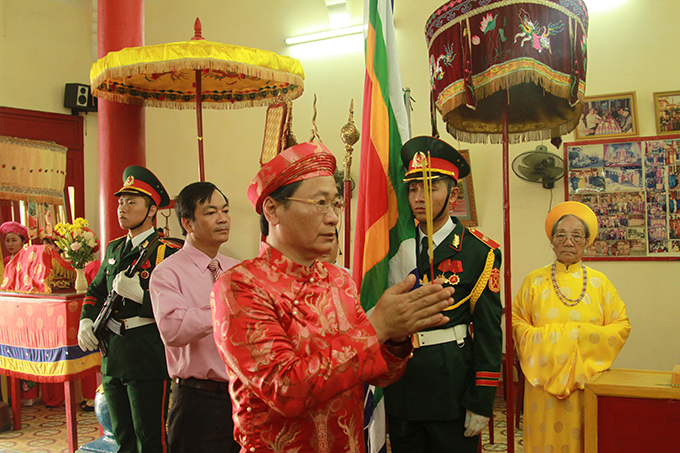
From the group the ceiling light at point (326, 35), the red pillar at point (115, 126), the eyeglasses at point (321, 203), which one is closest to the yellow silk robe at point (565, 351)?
the eyeglasses at point (321, 203)

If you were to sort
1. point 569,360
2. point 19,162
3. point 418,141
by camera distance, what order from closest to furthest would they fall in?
1. point 418,141
2. point 569,360
3. point 19,162

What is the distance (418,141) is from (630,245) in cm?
324

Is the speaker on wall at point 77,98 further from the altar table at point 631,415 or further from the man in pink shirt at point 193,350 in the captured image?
the altar table at point 631,415

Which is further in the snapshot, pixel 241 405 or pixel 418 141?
pixel 418 141

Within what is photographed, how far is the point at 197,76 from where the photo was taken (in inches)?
124

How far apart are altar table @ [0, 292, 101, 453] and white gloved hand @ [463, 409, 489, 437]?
9.74ft

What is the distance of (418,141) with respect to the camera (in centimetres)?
211

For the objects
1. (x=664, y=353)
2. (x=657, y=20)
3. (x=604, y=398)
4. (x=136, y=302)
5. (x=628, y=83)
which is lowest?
(x=664, y=353)

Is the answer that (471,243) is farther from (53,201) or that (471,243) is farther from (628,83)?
(53,201)

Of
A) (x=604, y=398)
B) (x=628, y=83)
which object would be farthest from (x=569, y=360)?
(x=628, y=83)

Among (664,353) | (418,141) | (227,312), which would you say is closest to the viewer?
(227,312)

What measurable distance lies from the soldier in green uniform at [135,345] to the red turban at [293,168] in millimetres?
1515

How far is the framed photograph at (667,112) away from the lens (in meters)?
4.34

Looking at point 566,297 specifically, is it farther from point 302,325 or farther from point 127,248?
point 127,248
